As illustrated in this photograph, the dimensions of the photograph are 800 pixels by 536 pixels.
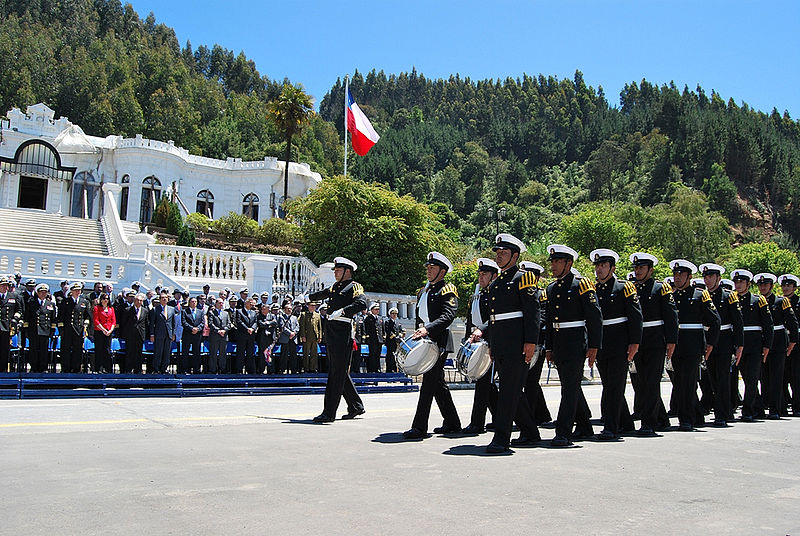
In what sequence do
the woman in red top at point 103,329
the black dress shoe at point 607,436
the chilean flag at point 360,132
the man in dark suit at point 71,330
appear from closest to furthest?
the black dress shoe at point 607,436, the man in dark suit at point 71,330, the woman in red top at point 103,329, the chilean flag at point 360,132

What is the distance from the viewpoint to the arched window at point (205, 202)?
57.9 metres

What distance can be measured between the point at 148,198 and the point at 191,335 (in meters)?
41.0

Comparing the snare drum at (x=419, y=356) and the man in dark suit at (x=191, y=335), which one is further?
the man in dark suit at (x=191, y=335)

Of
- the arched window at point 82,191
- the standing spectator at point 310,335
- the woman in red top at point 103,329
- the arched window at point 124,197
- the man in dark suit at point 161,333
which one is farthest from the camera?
the arched window at point 124,197

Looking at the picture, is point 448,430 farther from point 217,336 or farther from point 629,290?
point 217,336

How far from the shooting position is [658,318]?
31.5ft

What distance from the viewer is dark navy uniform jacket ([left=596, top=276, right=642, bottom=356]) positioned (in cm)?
888

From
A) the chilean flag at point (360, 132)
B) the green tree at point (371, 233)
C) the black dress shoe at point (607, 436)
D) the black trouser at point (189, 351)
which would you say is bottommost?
the black dress shoe at point (607, 436)

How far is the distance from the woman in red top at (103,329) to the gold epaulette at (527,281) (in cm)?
1036

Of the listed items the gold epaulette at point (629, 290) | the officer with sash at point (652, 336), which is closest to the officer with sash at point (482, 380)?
the gold epaulette at point (629, 290)

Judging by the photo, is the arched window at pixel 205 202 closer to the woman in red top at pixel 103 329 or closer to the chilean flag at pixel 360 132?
the chilean flag at pixel 360 132

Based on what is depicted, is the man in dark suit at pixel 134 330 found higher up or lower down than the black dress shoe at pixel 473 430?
higher up

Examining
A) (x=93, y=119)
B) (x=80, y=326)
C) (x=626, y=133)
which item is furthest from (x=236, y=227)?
(x=626, y=133)

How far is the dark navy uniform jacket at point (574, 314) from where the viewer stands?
8141 millimetres
